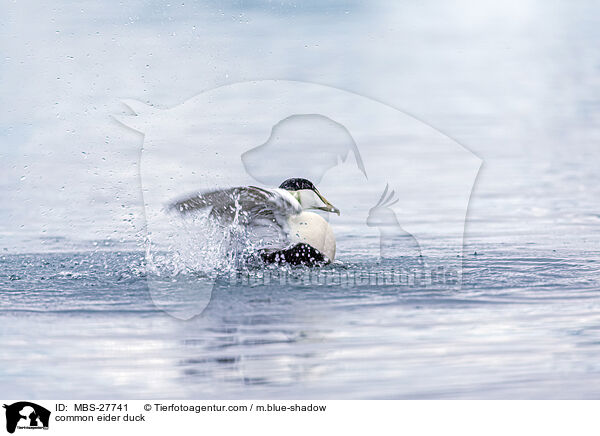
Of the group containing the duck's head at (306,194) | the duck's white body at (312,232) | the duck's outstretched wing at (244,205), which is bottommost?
the duck's white body at (312,232)

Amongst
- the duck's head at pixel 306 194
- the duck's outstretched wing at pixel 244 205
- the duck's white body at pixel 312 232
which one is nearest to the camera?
the duck's outstretched wing at pixel 244 205

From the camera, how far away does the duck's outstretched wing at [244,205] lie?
14.9ft

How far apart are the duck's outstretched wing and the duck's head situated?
0.99 feet

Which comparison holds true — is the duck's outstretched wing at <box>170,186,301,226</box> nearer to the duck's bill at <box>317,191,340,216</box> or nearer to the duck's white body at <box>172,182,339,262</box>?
the duck's white body at <box>172,182,339,262</box>

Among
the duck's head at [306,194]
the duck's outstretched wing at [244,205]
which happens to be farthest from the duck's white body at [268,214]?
the duck's head at [306,194]

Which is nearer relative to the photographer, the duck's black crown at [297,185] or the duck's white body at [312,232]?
the duck's white body at [312,232]

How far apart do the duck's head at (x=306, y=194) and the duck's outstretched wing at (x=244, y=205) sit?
0.30 m

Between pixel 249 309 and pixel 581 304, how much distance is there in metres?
1.47

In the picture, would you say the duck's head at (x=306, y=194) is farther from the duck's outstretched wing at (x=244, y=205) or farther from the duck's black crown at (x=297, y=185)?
the duck's outstretched wing at (x=244, y=205)

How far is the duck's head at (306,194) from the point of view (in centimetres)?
504

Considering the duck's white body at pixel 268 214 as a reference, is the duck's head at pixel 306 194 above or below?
above

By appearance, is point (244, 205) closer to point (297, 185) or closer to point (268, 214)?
point (268, 214)

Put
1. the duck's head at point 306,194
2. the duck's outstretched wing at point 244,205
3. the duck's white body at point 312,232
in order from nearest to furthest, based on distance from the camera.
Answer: the duck's outstretched wing at point 244,205, the duck's white body at point 312,232, the duck's head at point 306,194

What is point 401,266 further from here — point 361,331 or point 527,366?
point 527,366
